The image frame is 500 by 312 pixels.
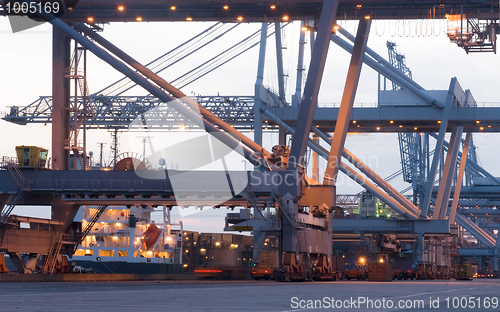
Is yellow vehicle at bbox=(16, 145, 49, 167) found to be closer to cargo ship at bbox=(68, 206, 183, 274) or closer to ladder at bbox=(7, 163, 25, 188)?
ladder at bbox=(7, 163, 25, 188)

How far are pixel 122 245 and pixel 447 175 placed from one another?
3370cm

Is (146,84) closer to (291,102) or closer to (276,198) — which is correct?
(276,198)

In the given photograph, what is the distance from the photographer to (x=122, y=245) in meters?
68.7

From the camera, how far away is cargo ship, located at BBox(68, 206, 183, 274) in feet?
214

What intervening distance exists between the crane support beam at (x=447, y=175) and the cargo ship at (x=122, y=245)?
2657 cm

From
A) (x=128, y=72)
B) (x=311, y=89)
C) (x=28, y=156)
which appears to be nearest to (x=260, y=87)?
(x=311, y=89)

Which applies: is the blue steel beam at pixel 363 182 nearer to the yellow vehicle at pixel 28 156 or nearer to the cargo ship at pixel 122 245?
the cargo ship at pixel 122 245

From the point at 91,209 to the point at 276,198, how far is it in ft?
103

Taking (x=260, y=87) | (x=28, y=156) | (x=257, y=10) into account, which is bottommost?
(x=28, y=156)

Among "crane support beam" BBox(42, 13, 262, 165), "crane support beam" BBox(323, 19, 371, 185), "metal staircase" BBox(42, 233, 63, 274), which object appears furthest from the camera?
"crane support beam" BBox(323, 19, 371, 185)

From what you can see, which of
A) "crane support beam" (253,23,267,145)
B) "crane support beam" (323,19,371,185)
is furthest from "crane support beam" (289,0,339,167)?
"crane support beam" (253,23,267,145)

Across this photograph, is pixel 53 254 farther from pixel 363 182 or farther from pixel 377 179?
pixel 377 179

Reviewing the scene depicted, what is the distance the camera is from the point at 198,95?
7806 cm

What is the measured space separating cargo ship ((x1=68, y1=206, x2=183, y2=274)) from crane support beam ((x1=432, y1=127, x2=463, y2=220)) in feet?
87.2
